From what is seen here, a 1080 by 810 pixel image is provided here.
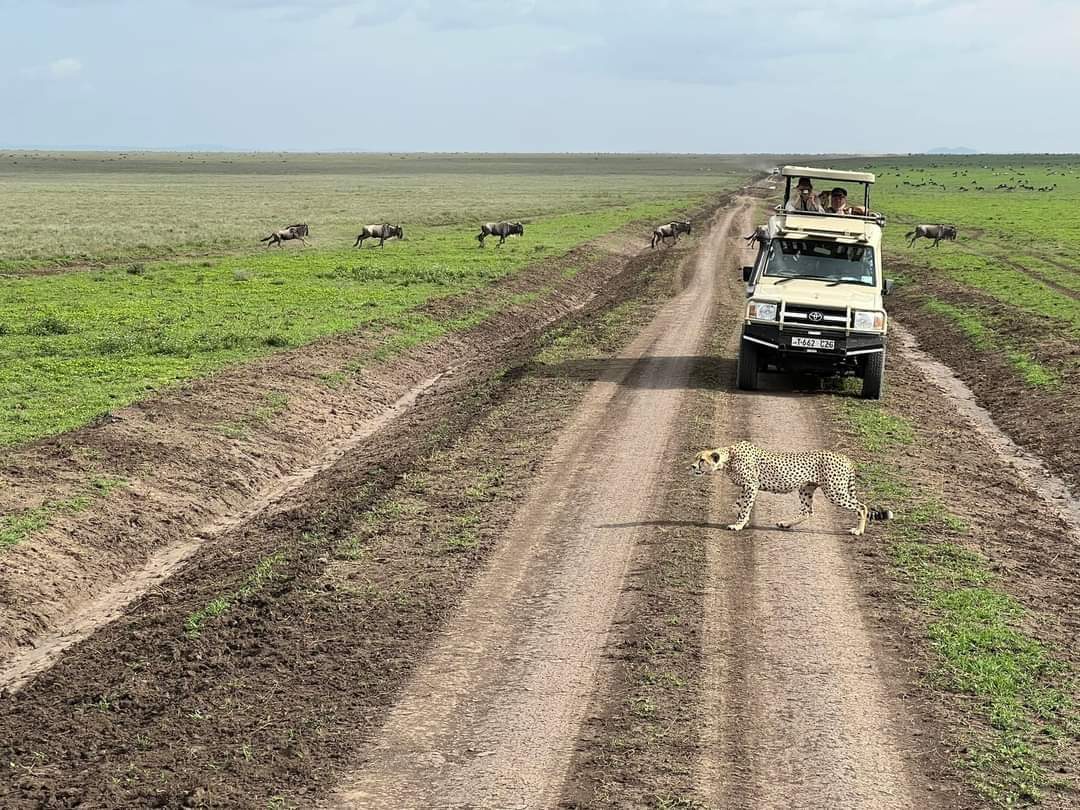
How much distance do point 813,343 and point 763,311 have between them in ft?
3.22

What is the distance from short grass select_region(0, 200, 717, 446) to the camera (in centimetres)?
2014

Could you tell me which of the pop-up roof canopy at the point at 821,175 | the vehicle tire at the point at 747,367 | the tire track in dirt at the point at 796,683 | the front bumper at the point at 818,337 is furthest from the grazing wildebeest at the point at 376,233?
the tire track in dirt at the point at 796,683

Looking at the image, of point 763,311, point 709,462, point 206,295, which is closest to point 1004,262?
point 763,311

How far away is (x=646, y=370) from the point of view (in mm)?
22188

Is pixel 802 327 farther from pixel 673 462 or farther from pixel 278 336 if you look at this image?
pixel 278 336

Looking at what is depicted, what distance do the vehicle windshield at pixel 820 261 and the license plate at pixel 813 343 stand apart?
1.68 metres

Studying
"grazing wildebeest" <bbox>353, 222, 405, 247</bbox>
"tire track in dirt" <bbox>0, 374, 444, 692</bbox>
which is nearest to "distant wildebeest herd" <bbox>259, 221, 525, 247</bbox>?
"grazing wildebeest" <bbox>353, 222, 405, 247</bbox>

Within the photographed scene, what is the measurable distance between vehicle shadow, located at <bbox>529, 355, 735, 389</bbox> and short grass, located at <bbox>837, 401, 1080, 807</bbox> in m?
7.27

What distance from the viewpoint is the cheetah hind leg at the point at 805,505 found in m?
12.5

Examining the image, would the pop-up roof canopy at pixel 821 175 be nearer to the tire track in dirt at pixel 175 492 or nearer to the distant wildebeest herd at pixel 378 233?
the tire track in dirt at pixel 175 492

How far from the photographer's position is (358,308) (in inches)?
1194

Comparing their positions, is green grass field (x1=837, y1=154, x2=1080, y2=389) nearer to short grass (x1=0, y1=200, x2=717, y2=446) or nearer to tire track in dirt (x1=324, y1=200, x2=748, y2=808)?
tire track in dirt (x1=324, y1=200, x2=748, y2=808)

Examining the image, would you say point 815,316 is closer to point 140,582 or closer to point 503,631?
point 503,631

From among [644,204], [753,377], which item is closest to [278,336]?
[753,377]
